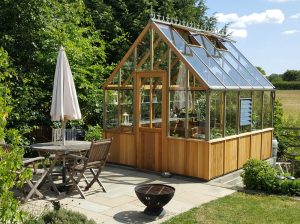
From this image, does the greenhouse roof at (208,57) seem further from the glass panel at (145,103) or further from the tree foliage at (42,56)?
the tree foliage at (42,56)

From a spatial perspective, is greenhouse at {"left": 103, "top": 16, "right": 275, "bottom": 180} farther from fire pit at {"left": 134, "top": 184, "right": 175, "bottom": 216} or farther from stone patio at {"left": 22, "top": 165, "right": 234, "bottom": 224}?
fire pit at {"left": 134, "top": 184, "right": 175, "bottom": 216}

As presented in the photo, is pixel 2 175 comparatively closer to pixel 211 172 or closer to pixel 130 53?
pixel 211 172

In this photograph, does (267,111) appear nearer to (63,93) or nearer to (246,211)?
(246,211)

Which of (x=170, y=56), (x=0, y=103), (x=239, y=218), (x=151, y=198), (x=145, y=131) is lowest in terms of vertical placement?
(x=239, y=218)

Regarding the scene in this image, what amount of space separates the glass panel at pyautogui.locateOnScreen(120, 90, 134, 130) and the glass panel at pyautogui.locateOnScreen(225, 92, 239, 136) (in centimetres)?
263

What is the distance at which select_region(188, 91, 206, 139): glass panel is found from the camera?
9.49 m

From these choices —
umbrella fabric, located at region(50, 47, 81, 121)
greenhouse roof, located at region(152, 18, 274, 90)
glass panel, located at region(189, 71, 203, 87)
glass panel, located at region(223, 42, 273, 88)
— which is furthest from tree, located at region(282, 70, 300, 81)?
umbrella fabric, located at region(50, 47, 81, 121)

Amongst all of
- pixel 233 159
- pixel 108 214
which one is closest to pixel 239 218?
pixel 108 214

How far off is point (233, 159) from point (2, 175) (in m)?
7.50

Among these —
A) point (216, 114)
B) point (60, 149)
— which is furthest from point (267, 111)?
point (60, 149)

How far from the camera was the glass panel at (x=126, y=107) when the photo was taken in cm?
1076

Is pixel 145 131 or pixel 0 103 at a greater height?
pixel 0 103

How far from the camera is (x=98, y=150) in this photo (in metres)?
8.01

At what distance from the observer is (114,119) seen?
440 inches
